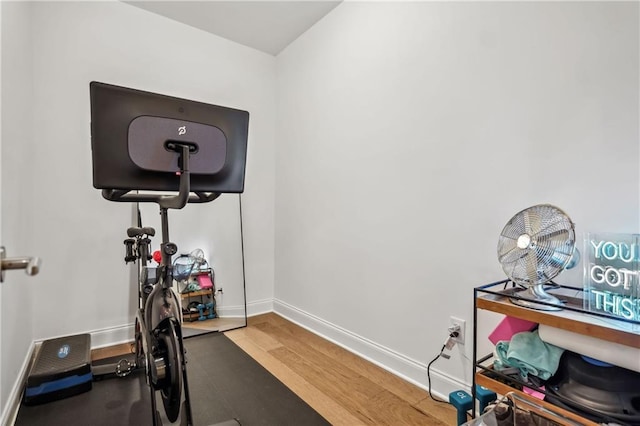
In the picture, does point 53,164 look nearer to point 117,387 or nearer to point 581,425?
point 117,387

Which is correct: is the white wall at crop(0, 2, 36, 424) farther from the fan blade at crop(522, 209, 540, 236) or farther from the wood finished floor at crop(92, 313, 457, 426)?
the fan blade at crop(522, 209, 540, 236)

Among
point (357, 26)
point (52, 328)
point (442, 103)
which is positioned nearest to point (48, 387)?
point (52, 328)

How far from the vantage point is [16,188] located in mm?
1695

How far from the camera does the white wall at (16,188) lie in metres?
1.42

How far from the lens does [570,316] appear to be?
3.01 feet

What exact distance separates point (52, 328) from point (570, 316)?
109 inches

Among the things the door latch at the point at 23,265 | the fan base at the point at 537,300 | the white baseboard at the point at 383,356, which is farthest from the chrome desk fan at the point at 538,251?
the door latch at the point at 23,265

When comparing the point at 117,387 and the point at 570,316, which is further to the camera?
the point at 117,387

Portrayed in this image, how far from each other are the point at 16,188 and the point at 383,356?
2241 mm

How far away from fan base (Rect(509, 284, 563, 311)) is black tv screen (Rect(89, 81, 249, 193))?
1.07 metres

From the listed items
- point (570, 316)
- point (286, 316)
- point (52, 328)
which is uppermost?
point (570, 316)

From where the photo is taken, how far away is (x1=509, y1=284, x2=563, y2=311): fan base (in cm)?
98

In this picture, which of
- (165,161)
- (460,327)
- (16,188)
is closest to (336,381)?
(460,327)

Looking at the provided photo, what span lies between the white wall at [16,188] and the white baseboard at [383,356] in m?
1.71
